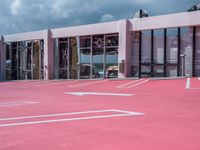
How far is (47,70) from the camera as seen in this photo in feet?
92.6

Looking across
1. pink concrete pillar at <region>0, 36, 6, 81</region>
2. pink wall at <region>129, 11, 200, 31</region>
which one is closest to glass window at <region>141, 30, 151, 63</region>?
pink wall at <region>129, 11, 200, 31</region>

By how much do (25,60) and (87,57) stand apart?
8251 mm

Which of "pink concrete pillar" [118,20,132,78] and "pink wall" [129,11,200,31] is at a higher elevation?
"pink wall" [129,11,200,31]

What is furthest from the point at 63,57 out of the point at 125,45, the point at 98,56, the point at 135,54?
the point at 135,54

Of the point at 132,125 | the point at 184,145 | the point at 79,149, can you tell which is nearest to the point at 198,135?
the point at 184,145

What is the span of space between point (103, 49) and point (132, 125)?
19.2 metres

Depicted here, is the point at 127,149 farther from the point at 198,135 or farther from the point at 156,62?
the point at 156,62

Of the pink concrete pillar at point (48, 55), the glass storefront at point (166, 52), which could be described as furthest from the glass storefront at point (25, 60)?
the glass storefront at point (166, 52)

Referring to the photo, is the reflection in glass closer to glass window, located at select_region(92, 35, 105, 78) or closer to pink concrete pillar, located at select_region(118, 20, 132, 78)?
glass window, located at select_region(92, 35, 105, 78)

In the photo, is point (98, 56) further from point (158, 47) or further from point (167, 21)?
point (167, 21)

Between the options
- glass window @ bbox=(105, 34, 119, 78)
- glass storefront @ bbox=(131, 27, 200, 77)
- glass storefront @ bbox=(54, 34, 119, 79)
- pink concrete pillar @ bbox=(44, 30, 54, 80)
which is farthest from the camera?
pink concrete pillar @ bbox=(44, 30, 54, 80)

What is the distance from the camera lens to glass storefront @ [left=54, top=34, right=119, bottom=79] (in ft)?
81.4

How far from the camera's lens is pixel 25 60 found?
31.2m

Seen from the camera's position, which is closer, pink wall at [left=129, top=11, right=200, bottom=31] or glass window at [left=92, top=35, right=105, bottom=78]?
pink wall at [left=129, top=11, right=200, bottom=31]
